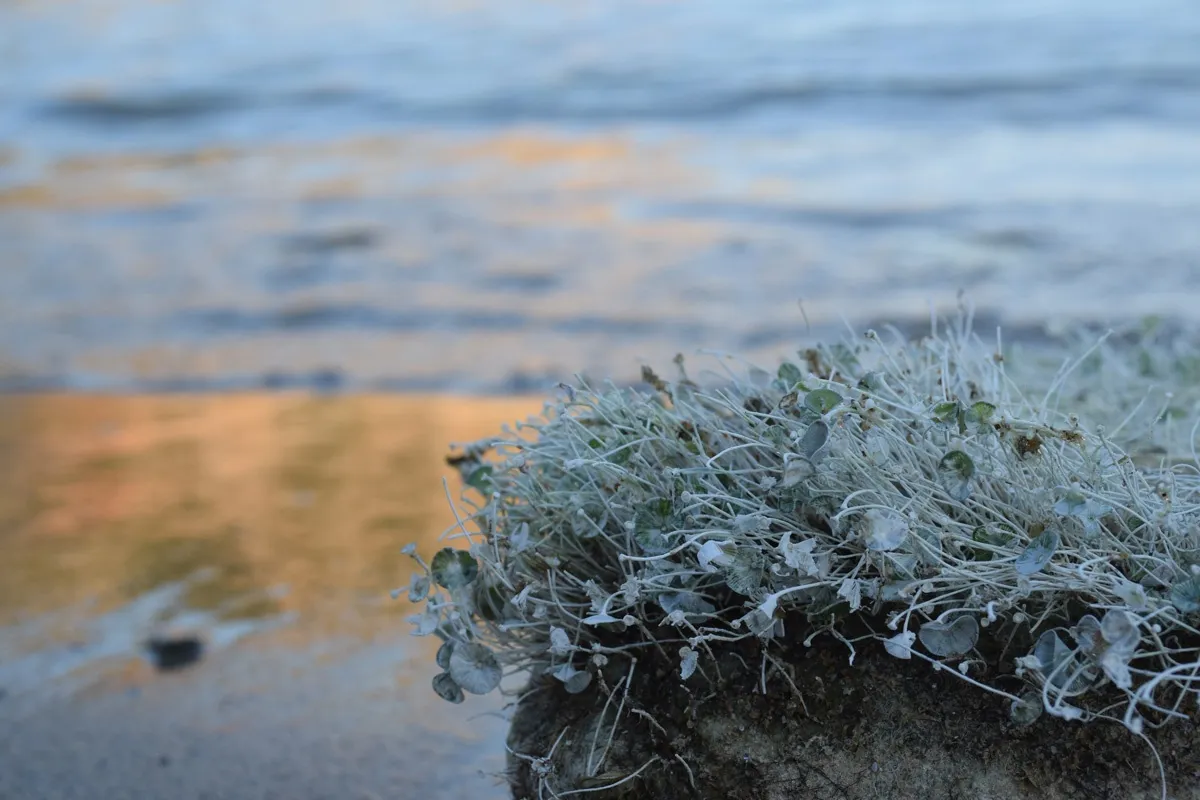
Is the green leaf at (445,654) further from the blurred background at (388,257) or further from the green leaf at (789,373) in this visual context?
the green leaf at (789,373)

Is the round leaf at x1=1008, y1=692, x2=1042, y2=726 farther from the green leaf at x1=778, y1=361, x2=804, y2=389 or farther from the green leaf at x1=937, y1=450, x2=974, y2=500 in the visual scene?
the green leaf at x1=778, y1=361, x2=804, y2=389

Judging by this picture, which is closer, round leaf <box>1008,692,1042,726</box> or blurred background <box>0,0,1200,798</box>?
round leaf <box>1008,692,1042,726</box>

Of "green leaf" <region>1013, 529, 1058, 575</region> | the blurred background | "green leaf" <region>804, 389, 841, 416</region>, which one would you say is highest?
"green leaf" <region>804, 389, 841, 416</region>

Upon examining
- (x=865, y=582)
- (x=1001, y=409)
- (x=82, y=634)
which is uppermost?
(x=1001, y=409)

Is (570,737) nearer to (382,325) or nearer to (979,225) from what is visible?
(382,325)

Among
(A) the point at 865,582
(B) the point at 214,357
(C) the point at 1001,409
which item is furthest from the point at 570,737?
(B) the point at 214,357

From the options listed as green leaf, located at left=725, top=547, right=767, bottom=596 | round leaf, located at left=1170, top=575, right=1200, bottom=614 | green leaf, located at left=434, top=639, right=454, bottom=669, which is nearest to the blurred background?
green leaf, located at left=434, top=639, right=454, bottom=669

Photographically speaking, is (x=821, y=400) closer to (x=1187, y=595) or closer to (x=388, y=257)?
(x=1187, y=595)
